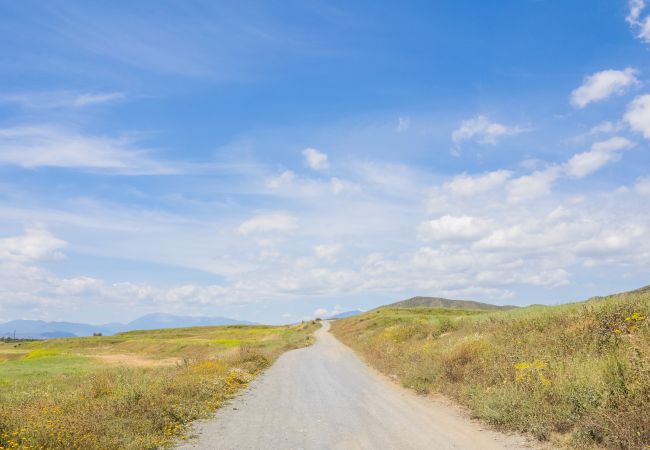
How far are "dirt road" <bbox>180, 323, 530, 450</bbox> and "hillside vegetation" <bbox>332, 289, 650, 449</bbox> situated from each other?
929mm

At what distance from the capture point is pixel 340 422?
1289 centimetres

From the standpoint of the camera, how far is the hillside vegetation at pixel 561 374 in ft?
30.7

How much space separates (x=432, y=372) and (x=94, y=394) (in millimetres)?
12896

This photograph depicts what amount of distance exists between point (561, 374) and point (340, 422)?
6.39 m

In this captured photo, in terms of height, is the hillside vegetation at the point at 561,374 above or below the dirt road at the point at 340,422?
above

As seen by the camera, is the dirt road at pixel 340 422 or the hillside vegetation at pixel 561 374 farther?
the dirt road at pixel 340 422

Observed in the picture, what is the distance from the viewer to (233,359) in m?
29.1

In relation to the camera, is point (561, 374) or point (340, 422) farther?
point (340, 422)

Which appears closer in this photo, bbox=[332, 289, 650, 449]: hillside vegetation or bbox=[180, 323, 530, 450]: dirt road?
bbox=[332, 289, 650, 449]: hillside vegetation

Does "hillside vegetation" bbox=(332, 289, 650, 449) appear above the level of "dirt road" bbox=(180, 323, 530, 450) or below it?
above

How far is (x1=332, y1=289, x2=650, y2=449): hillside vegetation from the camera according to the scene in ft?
30.7

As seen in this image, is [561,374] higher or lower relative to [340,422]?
higher

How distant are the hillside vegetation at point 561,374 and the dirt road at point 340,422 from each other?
0.93 m

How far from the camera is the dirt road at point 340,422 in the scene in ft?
34.5
